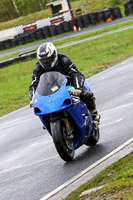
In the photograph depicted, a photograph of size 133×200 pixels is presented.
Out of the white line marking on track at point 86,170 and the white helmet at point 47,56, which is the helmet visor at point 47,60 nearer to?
the white helmet at point 47,56

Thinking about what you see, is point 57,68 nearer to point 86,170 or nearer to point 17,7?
point 86,170

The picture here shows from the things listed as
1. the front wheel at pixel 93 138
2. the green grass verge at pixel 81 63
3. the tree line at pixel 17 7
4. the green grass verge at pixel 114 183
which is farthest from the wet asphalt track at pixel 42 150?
the tree line at pixel 17 7

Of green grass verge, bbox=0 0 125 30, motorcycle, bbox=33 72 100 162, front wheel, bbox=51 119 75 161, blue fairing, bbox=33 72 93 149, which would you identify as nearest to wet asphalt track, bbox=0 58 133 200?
front wheel, bbox=51 119 75 161

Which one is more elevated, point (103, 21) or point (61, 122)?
point (61, 122)

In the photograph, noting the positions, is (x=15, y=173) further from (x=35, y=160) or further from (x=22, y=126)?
(x=22, y=126)

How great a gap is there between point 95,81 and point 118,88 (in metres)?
3.47

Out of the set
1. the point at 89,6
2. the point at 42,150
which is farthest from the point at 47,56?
the point at 89,6

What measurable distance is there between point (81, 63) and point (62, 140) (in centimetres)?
1917

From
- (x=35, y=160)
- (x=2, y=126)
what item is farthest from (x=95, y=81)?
(x=35, y=160)

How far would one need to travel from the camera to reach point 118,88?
1491cm

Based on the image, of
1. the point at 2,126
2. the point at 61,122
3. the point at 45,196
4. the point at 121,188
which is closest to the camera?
the point at 121,188

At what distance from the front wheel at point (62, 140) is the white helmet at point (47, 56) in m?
1.06

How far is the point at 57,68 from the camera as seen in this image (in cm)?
795

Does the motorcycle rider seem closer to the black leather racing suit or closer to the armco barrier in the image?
the black leather racing suit
